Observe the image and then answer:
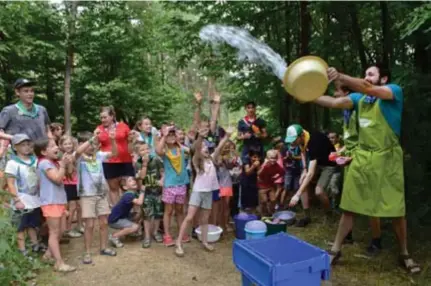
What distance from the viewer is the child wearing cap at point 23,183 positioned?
4273 mm

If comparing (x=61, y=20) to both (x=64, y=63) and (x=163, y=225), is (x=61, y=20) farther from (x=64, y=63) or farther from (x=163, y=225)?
(x=163, y=225)

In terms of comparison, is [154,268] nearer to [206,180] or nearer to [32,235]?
[206,180]

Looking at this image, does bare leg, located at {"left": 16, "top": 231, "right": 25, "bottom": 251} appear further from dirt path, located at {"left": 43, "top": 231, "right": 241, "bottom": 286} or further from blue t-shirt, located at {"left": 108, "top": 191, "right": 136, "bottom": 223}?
blue t-shirt, located at {"left": 108, "top": 191, "right": 136, "bottom": 223}

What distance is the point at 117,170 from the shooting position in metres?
5.88

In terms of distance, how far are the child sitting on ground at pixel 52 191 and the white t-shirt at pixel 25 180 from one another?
0.11 meters

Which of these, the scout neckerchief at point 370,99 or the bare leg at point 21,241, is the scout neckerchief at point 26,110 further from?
the scout neckerchief at point 370,99

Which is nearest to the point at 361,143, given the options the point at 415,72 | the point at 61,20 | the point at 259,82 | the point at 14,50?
the point at 415,72

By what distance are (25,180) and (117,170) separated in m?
1.61

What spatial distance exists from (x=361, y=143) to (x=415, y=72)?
53.7 inches

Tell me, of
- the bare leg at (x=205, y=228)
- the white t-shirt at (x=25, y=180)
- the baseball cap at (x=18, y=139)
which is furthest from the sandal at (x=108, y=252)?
the baseball cap at (x=18, y=139)

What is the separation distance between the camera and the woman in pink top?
5.72 metres

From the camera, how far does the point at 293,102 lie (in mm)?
9586

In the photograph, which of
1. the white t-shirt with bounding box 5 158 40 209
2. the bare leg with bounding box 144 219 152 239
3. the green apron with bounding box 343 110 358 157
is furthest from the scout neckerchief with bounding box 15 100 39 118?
the green apron with bounding box 343 110 358 157

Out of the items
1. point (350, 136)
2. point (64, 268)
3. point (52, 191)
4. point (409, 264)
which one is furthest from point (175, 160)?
point (409, 264)
